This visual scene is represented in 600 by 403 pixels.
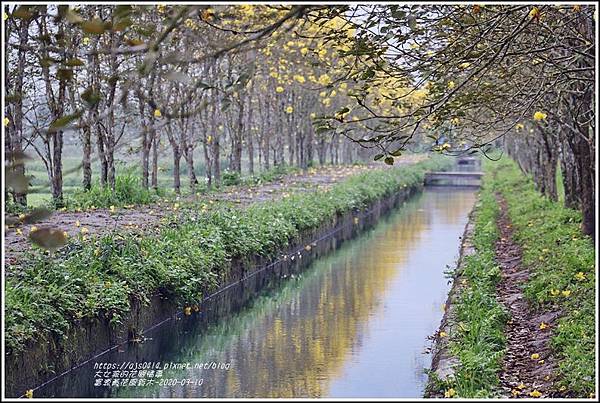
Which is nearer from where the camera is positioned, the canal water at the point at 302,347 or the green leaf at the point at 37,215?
the green leaf at the point at 37,215

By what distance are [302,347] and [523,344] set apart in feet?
10.8

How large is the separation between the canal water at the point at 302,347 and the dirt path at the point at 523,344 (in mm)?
1112

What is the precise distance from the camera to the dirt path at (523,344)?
7.42 metres

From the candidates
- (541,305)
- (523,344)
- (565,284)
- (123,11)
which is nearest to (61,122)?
(123,11)

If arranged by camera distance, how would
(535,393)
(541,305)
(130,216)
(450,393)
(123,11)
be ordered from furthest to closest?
1. (130,216)
2. (541,305)
3. (450,393)
4. (535,393)
5. (123,11)

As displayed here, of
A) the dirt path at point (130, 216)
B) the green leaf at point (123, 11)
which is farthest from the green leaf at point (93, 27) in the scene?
the dirt path at point (130, 216)

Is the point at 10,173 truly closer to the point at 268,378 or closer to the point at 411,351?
the point at 268,378

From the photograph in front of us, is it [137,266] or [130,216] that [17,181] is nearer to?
[137,266]

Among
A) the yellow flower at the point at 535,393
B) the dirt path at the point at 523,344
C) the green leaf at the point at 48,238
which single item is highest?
the green leaf at the point at 48,238

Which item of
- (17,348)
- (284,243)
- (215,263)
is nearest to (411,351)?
(215,263)

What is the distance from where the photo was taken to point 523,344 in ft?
29.6

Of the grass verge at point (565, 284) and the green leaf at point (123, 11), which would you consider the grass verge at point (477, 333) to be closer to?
the grass verge at point (565, 284)

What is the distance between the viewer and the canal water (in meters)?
9.50

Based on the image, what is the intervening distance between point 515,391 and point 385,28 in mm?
3060
